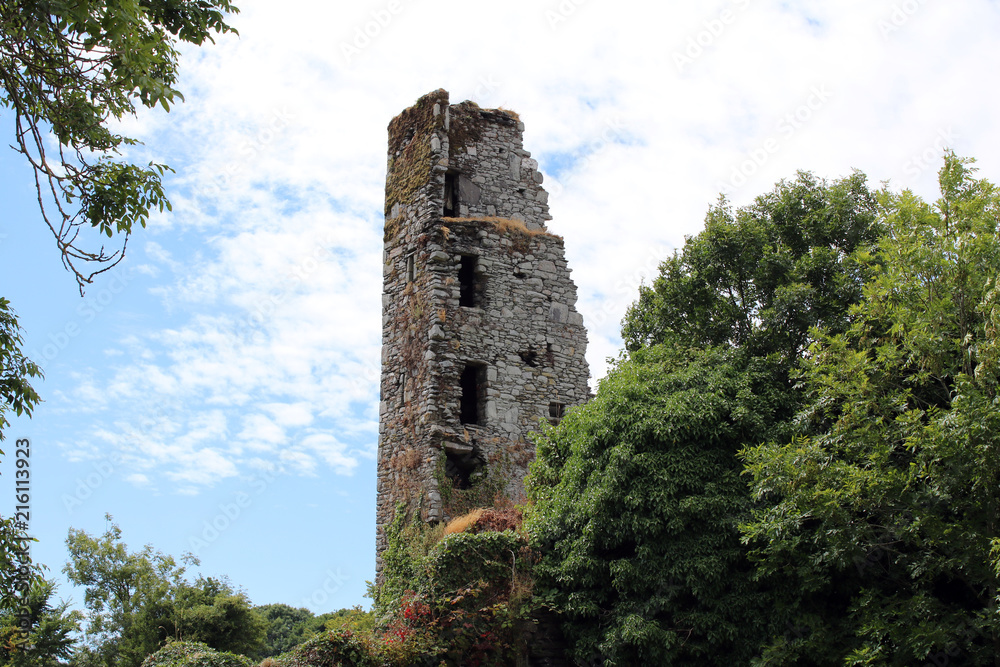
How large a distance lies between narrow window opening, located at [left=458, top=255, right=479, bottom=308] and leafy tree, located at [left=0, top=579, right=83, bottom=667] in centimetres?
1141

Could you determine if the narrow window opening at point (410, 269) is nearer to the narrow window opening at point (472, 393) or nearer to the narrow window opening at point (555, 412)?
the narrow window opening at point (472, 393)

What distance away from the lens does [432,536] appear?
14070mm

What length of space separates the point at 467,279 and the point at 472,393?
7.68ft

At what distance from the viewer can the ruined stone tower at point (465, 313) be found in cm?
1530

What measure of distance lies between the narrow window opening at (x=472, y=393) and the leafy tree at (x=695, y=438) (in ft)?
8.42

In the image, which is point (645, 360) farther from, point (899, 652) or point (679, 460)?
point (899, 652)

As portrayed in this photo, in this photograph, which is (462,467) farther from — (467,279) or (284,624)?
(284,624)

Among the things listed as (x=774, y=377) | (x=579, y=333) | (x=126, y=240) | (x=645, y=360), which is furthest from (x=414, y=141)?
(x=126, y=240)

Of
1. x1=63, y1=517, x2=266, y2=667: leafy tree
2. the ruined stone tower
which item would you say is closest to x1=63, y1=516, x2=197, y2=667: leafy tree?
x1=63, y1=517, x2=266, y2=667: leafy tree

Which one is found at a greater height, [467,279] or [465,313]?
[467,279]

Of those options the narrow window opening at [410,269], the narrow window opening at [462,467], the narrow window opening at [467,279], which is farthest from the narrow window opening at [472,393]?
the narrow window opening at [410,269]

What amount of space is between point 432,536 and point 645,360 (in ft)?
15.1

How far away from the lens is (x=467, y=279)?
55.5 ft

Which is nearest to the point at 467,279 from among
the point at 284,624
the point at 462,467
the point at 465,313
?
the point at 465,313
